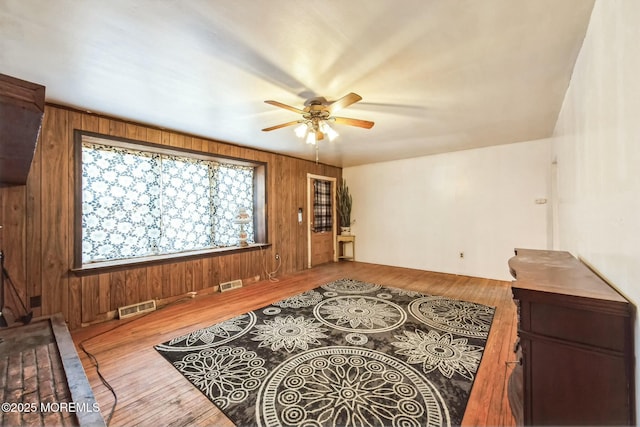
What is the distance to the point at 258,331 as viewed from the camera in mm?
2541

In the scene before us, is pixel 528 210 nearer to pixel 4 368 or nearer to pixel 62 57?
pixel 62 57

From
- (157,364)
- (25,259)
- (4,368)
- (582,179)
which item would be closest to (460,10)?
(582,179)

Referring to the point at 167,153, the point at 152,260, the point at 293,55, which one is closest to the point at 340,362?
the point at 293,55

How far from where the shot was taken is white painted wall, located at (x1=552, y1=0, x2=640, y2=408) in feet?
2.99

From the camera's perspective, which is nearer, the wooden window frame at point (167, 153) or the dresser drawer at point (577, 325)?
the dresser drawer at point (577, 325)

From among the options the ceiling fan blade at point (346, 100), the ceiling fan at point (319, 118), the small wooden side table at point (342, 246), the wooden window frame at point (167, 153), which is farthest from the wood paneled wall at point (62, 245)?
the small wooden side table at point (342, 246)

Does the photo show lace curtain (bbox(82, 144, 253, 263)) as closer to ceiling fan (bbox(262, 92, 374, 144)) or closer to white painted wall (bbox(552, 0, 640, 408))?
ceiling fan (bbox(262, 92, 374, 144))

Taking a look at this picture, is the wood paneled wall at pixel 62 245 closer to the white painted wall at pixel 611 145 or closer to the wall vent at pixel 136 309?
the wall vent at pixel 136 309

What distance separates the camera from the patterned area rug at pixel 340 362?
1.52 meters

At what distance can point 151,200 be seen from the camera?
3420 mm

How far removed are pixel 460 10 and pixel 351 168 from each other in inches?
194

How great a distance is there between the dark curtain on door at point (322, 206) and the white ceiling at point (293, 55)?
9.66 ft

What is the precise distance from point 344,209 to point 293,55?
4.61 metres

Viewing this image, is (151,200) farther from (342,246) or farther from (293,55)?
(342,246)
